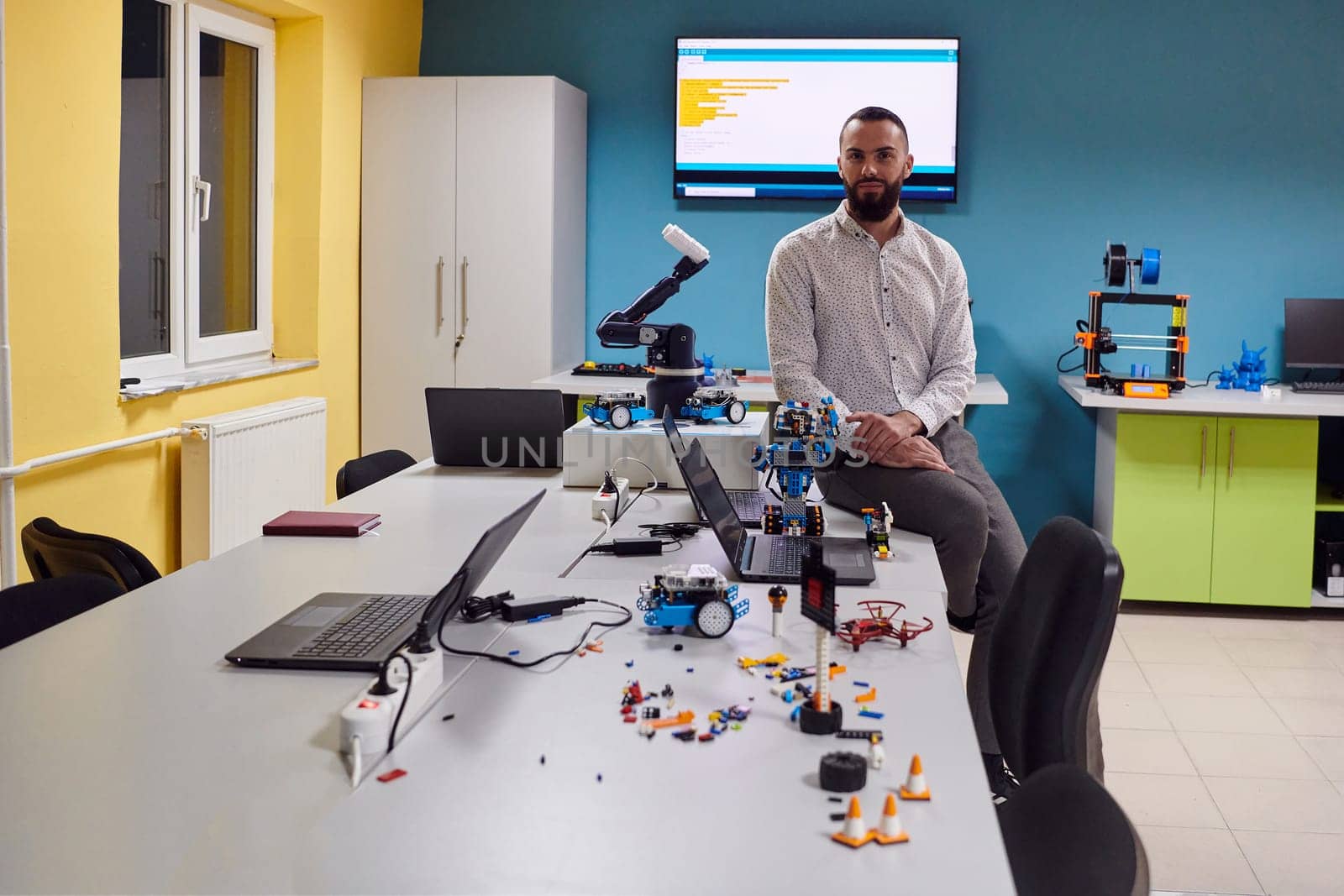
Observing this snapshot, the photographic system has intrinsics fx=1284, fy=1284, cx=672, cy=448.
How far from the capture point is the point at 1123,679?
421 cm

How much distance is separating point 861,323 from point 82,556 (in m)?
2.01

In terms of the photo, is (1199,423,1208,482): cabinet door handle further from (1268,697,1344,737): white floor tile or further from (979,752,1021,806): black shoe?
(979,752,1021,806): black shoe

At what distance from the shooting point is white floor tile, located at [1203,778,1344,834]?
3094 millimetres

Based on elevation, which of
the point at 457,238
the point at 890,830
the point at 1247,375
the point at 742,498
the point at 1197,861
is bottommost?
the point at 1197,861

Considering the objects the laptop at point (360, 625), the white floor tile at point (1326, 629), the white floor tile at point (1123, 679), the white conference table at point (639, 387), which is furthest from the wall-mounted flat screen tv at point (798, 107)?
the laptop at point (360, 625)

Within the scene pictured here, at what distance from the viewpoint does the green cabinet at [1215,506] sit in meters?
4.87

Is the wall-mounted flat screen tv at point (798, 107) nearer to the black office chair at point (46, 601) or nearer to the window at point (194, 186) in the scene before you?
the window at point (194, 186)

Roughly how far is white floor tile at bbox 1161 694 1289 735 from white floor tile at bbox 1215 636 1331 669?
0.46 m

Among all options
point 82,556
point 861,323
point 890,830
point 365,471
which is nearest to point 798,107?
point 861,323

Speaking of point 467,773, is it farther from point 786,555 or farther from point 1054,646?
point 786,555

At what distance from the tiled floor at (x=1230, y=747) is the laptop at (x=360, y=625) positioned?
1.73m

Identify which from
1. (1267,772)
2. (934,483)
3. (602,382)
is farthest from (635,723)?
(602,382)

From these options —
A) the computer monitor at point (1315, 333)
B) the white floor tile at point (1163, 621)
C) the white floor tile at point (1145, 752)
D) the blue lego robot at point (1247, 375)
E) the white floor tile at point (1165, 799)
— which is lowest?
the white floor tile at point (1165, 799)

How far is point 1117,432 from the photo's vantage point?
16.2ft
